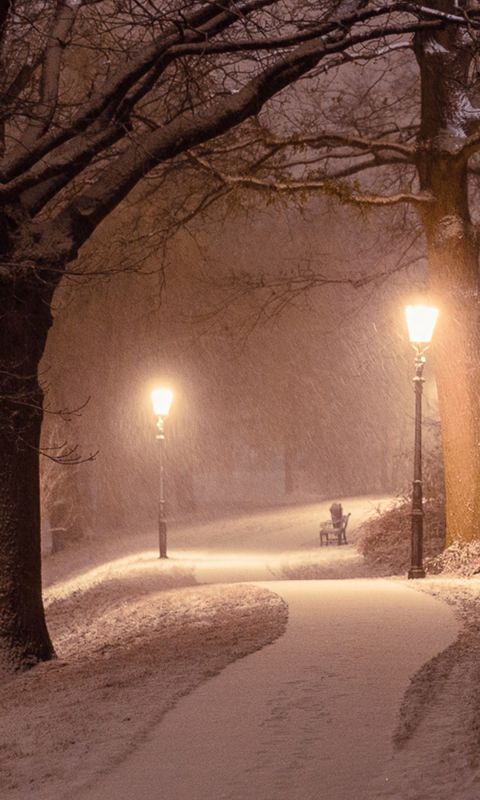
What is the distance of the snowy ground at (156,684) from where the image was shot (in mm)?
6035

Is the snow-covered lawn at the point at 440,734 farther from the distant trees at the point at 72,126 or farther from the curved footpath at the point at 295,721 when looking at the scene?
the distant trees at the point at 72,126

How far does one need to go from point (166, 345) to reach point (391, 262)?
36.8 feet

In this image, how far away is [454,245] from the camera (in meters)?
16.3

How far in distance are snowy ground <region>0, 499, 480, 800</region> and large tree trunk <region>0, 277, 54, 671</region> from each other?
1.52 ft

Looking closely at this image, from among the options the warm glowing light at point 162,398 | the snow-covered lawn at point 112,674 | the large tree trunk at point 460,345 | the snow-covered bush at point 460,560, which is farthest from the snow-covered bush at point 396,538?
the snow-covered lawn at point 112,674

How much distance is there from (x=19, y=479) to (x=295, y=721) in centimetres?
484

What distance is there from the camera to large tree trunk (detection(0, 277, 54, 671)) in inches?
422

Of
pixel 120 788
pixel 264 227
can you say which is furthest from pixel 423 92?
pixel 264 227

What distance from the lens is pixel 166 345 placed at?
113ft

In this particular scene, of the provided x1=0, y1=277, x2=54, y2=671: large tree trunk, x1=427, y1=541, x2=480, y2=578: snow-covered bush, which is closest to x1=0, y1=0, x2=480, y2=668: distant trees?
x1=0, y1=277, x2=54, y2=671: large tree trunk

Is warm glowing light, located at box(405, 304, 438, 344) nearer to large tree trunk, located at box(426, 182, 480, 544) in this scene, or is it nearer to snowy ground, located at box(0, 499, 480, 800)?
large tree trunk, located at box(426, 182, 480, 544)

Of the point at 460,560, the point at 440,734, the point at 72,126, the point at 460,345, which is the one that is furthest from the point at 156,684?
the point at 460,345

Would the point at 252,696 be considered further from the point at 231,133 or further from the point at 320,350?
the point at 320,350

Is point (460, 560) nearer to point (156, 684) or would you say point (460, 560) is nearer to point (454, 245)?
point (454, 245)
